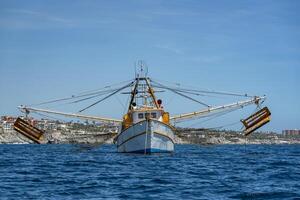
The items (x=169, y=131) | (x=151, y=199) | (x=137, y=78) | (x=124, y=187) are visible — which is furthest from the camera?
(x=137, y=78)

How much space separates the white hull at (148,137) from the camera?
50656 mm

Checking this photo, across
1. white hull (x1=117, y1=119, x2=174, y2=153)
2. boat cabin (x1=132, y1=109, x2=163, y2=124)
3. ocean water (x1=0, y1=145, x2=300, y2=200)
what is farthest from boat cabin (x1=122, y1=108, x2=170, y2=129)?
ocean water (x1=0, y1=145, x2=300, y2=200)

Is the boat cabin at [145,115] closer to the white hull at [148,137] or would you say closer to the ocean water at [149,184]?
the white hull at [148,137]

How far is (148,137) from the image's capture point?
5094 centimetres

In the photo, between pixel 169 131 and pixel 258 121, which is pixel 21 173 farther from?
pixel 258 121

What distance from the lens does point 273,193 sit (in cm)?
2330

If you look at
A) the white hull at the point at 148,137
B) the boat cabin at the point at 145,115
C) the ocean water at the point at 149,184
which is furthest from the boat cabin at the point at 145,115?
the ocean water at the point at 149,184

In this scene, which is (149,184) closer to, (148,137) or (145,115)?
(148,137)

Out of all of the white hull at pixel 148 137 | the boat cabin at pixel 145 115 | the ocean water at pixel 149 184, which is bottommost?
the ocean water at pixel 149 184

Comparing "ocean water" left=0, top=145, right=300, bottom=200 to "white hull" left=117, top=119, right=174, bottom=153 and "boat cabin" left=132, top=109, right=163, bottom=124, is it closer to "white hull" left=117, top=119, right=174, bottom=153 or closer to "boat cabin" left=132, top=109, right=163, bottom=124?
"white hull" left=117, top=119, right=174, bottom=153

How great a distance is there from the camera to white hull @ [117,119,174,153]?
50656 mm

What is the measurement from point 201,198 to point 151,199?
1938 millimetres

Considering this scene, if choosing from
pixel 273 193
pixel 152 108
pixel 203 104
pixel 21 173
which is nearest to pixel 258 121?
pixel 203 104

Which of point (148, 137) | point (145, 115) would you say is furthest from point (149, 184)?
point (145, 115)
